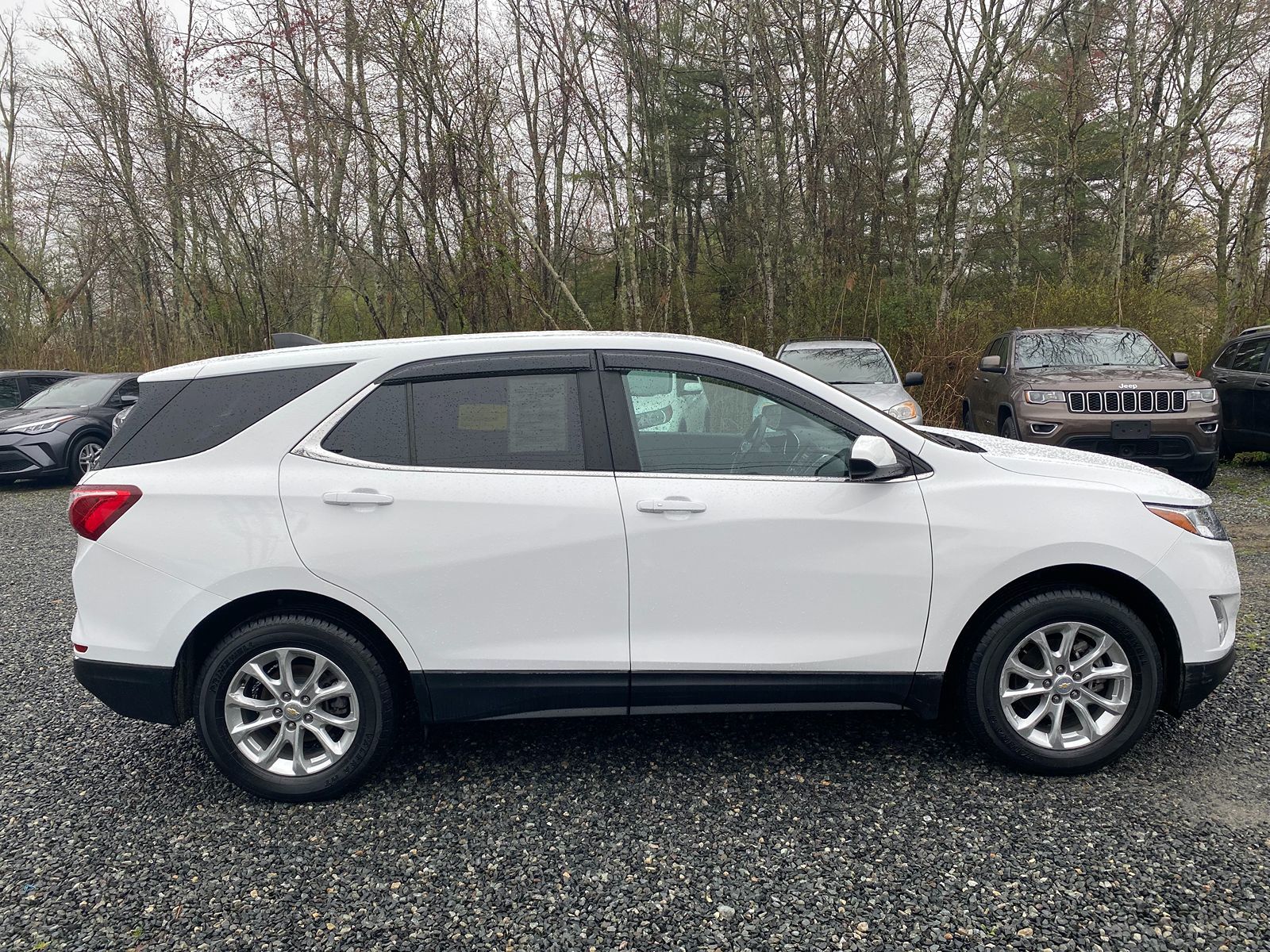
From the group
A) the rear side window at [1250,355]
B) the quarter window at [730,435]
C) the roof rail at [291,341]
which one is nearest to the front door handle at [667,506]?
the quarter window at [730,435]

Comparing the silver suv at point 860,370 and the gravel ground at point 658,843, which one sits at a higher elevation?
the silver suv at point 860,370

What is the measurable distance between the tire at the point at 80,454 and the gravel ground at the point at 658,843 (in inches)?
376

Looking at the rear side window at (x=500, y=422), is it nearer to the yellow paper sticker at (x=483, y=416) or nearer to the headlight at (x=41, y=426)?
the yellow paper sticker at (x=483, y=416)

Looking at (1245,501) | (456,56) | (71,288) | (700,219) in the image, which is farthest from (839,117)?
(71,288)

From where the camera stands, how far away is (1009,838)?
268 cm

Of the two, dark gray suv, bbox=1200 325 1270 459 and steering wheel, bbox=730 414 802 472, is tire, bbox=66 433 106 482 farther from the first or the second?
dark gray suv, bbox=1200 325 1270 459

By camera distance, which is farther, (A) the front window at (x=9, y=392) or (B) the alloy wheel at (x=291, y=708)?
(A) the front window at (x=9, y=392)

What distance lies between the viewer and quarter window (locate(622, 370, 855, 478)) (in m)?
3.00

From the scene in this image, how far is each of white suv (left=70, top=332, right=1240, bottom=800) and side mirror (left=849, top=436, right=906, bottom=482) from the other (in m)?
0.01

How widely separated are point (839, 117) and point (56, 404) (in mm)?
14028

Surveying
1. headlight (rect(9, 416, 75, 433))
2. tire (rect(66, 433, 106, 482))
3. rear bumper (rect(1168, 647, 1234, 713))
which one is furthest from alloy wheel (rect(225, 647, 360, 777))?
headlight (rect(9, 416, 75, 433))

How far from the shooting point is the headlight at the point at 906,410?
29.3 feet

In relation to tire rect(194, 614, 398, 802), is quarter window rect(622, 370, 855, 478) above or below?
above

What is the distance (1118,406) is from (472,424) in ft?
24.9
